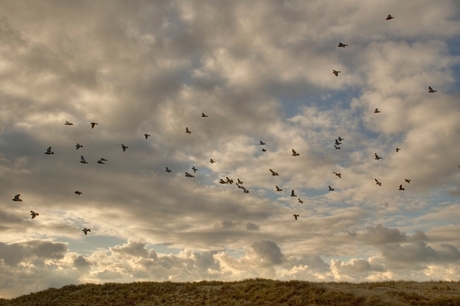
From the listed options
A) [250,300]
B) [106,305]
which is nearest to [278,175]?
[250,300]

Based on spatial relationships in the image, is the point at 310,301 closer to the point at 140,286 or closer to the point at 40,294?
the point at 140,286

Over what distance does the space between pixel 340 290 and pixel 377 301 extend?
4.80m

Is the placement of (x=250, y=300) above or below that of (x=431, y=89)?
below

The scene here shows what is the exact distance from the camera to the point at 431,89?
44.5 m

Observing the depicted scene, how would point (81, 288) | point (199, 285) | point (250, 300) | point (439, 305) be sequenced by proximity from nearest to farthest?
1. point (439, 305)
2. point (250, 300)
3. point (199, 285)
4. point (81, 288)

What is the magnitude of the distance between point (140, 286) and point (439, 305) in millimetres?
37499

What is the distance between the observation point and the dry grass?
3516 centimetres

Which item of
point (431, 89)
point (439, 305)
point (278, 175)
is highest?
point (431, 89)

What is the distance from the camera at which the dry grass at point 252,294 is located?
35.2 m

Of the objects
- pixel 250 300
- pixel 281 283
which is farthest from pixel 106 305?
pixel 281 283

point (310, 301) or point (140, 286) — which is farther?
point (140, 286)

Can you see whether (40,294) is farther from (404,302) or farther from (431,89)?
(431,89)

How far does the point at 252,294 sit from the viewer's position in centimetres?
4184

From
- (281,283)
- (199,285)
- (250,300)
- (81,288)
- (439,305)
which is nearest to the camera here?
(439,305)
